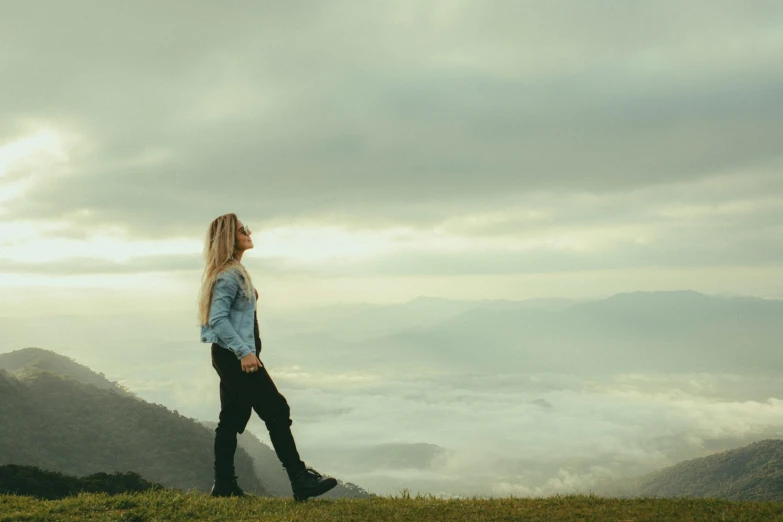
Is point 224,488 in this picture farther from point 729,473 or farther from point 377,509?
point 729,473

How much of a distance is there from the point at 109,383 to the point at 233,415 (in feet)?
661

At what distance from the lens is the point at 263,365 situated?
32.1 feet

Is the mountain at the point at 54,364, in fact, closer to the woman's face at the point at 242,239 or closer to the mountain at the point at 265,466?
the mountain at the point at 265,466

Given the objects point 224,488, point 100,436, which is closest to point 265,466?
point 100,436

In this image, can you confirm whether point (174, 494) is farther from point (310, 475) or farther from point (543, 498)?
point (543, 498)

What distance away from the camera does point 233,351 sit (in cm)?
911

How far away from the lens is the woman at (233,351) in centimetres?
921

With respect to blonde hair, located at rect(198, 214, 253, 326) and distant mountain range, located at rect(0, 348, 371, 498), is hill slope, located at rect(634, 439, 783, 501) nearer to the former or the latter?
distant mountain range, located at rect(0, 348, 371, 498)

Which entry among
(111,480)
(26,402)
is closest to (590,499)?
(111,480)

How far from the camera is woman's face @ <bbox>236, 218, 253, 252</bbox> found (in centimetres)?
959

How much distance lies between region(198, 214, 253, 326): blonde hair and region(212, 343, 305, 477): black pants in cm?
69

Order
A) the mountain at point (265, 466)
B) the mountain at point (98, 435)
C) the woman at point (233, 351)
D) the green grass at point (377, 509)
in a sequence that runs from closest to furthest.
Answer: the green grass at point (377, 509) → the woman at point (233, 351) → the mountain at point (98, 435) → the mountain at point (265, 466)

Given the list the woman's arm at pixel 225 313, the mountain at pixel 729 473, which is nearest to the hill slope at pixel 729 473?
the mountain at pixel 729 473

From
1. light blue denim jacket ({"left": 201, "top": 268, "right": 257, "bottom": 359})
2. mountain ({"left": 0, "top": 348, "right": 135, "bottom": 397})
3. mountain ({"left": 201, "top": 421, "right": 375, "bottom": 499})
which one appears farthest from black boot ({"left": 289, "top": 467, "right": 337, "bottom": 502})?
mountain ({"left": 0, "top": 348, "right": 135, "bottom": 397})
